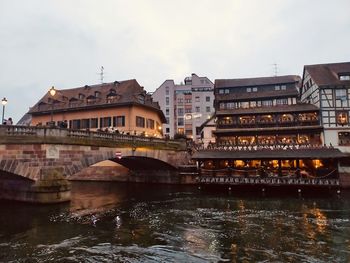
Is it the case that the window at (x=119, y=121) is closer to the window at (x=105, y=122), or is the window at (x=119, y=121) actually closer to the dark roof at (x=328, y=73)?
the window at (x=105, y=122)

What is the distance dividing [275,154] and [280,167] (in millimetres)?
1882

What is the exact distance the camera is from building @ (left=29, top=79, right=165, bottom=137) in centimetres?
4859

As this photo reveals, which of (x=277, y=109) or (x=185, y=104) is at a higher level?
(x=185, y=104)

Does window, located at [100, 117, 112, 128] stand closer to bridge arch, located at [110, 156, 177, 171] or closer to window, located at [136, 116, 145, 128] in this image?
window, located at [136, 116, 145, 128]

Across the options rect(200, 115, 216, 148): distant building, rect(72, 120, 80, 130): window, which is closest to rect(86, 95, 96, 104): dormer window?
rect(72, 120, 80, 130): window

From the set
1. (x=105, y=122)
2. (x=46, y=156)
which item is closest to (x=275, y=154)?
(x=46, y=156)

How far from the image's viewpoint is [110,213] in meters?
24.3

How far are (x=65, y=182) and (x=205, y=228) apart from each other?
46.6 ft

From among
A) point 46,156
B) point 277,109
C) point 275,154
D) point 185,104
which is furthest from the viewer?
A: point 185,104

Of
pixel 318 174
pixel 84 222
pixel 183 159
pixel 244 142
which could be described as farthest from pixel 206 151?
pixel 84 222

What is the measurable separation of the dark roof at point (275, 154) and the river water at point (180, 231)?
6143mm

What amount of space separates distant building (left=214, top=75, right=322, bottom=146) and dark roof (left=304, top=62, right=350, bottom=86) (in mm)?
4389

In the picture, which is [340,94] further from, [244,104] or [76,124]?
[76,124]

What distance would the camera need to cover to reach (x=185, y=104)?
3612 inches
